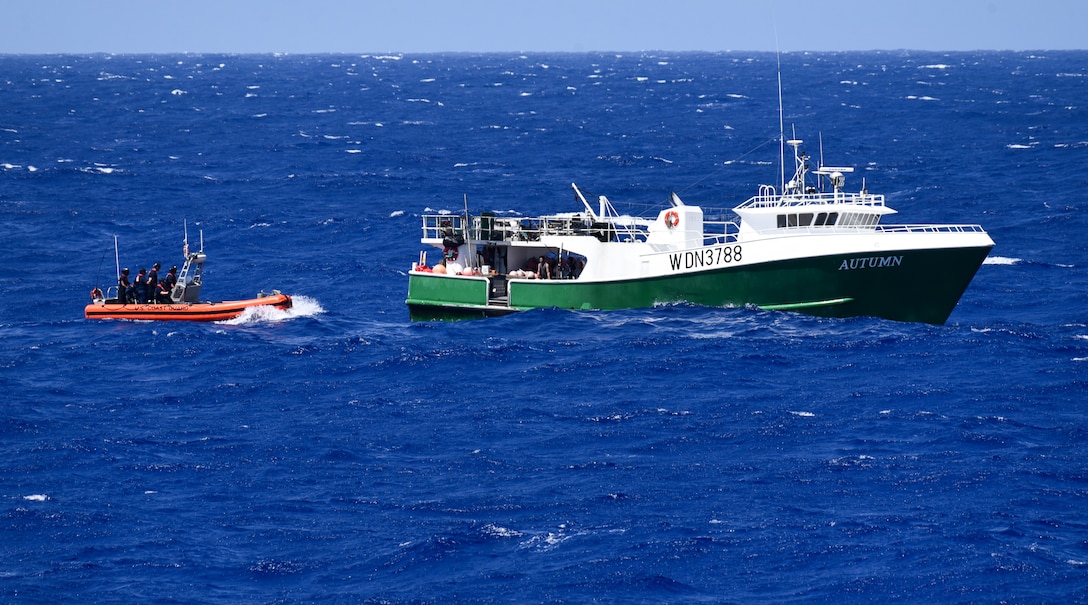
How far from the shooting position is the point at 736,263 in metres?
53.0

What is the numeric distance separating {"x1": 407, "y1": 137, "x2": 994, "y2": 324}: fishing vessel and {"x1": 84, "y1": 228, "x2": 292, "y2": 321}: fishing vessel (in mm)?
5427

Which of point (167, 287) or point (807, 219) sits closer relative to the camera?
point (807, 219)

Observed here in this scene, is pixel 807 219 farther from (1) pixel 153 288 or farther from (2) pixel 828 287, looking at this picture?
(1) pixel 153 288

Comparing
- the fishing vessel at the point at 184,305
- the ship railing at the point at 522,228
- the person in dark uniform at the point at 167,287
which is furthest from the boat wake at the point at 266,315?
the ship railing at the point at 522,228

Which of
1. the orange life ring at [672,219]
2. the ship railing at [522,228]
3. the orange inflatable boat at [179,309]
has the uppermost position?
the orange life ring at [672,219]

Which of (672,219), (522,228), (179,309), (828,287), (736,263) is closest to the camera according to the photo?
(828,287)

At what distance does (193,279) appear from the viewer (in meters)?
57.1

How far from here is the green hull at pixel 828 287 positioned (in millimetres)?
51781

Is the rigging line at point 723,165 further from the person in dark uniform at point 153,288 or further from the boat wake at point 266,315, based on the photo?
the person in dark uniform at point 153,288

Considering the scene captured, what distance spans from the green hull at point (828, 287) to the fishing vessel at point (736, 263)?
0.11ft

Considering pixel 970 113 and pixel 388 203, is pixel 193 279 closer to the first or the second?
pixel 388 203

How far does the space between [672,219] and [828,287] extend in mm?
6100

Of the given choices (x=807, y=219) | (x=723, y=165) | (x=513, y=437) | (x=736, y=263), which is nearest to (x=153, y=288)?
(x=736, y=263)

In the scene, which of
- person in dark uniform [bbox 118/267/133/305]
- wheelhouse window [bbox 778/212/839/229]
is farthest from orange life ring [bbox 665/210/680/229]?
person in dark uniform [bbox 118/267/133/305]
